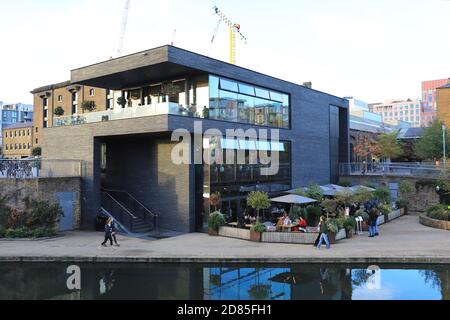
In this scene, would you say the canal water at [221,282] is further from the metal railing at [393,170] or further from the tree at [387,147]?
the tree at [387,147]

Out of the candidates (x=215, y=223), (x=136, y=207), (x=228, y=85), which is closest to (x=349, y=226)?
(x=215, y=223)

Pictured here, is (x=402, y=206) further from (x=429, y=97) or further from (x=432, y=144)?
(x=429, y=97)

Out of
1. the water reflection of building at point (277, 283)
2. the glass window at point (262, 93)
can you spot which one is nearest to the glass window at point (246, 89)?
the glass window at point (262, 93)

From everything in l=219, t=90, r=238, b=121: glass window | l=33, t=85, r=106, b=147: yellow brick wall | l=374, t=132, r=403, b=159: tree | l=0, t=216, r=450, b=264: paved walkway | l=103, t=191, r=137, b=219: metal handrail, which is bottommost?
l=0, t=216, r=450, b=264: paved walkway

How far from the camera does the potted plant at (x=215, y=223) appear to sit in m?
18.2

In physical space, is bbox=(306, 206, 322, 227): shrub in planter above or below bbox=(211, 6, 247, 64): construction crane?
below

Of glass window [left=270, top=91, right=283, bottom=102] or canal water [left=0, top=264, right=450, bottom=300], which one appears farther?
glass window [left=270, top=91, right=283, bottom=102]

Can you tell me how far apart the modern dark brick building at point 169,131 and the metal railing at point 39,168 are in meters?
0.69

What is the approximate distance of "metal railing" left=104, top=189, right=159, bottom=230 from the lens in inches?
798

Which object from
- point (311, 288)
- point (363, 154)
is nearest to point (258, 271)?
point (311, 288)

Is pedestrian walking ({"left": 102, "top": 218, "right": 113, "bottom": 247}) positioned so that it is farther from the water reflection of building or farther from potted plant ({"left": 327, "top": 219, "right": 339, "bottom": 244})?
potted plant ({"left": 327, "top": 219, "right": 339, "bottom": 244})

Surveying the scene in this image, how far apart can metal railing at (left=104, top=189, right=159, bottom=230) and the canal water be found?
6.73 m

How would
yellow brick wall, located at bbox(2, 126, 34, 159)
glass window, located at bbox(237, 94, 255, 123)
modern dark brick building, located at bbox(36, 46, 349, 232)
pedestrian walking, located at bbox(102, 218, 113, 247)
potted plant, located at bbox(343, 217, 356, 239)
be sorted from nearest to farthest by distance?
pedestrian walking, located at bbox(102, 218, 113, 247) < potted plant, located at bbox(343, 217, 356, 239) < modern dark brick building, located at bbox(36, 46, 349, 232) < glass window, located at bbox(237, 94, 255, 123) < yellow brick wall, located at bbox(2, 126, 34, 159)

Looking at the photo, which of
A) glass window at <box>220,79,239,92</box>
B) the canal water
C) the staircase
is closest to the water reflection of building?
the canal water
